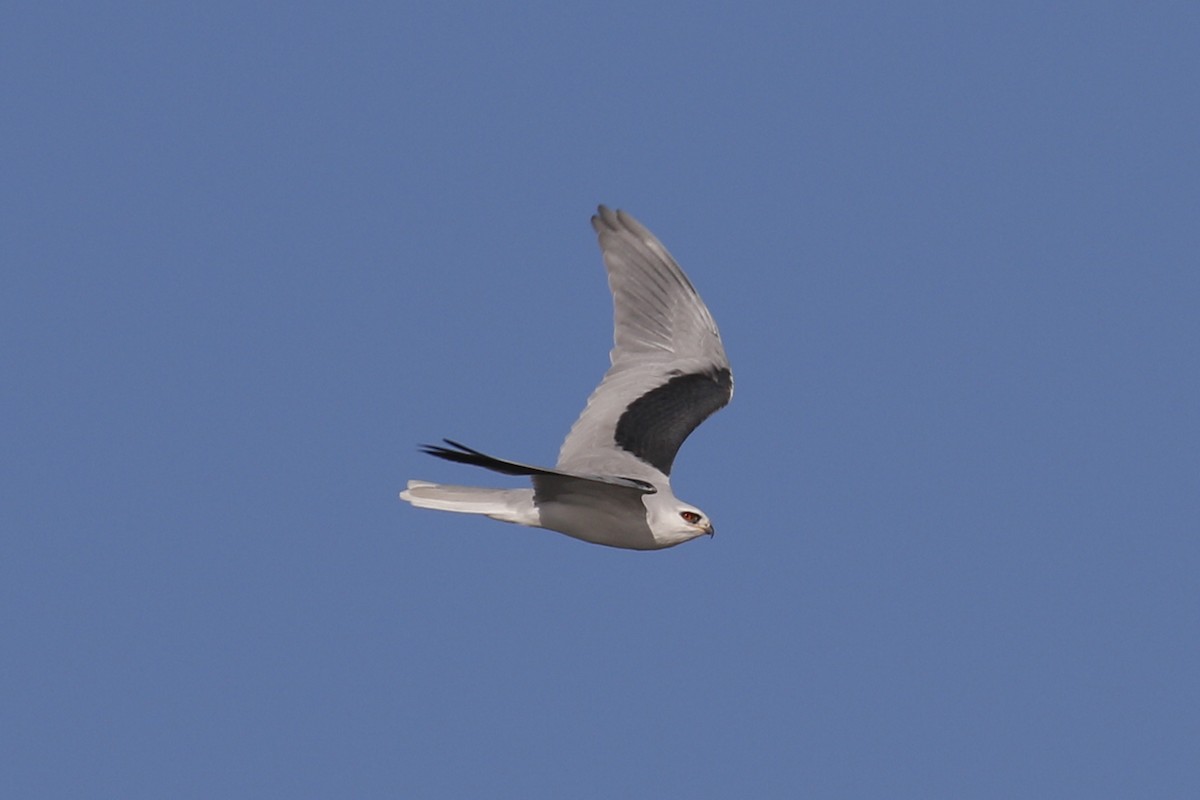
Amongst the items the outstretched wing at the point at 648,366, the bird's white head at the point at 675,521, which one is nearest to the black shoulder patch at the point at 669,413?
the outstretched wing at the point at 648,366

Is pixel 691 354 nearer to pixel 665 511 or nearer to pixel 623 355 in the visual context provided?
pixel 623 355

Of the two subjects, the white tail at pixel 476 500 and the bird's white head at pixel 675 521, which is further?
the white tail at pixel 476 500

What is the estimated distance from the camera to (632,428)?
12312mm

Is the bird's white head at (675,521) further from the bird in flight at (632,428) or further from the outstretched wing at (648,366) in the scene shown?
the outstretched wing at (648,366)

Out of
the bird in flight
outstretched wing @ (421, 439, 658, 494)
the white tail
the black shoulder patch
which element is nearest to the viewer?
outstretched wing @ (421, 439, 658, 494)

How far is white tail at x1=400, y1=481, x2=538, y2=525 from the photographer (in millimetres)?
11250

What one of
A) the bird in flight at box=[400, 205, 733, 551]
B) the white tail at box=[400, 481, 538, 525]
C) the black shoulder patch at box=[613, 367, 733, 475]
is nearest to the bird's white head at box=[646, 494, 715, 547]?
the bird in flight at box=[400, 205, 733, 551]

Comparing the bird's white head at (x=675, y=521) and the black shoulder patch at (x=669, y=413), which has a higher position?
the black shoulder patch at (x=669, y=413)

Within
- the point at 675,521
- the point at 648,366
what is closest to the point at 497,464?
the point at 675,521

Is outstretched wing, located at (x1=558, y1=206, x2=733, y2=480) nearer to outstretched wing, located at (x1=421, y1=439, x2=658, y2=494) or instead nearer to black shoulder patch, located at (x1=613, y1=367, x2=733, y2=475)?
black shoulder patch, located at (x1=613, y1=367, x2=733, y2=475)

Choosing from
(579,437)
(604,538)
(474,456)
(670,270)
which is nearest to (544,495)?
(604,538)

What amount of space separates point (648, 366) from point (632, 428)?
101cm

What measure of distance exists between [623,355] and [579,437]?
1.19 metres

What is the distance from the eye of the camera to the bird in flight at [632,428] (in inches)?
431
